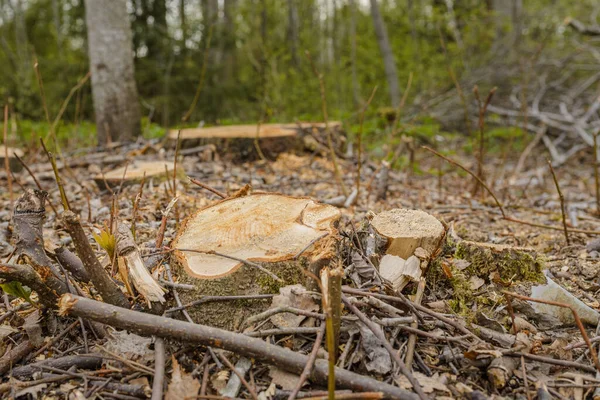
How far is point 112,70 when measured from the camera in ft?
17.9

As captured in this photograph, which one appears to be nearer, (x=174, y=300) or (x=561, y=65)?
(x=174, y=300)

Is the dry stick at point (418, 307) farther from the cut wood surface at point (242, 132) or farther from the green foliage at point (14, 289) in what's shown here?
the cut wood surface at point (242, 132)

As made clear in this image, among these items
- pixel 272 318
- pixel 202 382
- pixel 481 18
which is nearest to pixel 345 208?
pixel 272 318

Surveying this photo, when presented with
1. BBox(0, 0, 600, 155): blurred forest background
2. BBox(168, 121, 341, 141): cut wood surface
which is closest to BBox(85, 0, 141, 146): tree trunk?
BBox(0, 0, 600, 155): blurred forest background

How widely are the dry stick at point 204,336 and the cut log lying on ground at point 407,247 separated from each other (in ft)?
1.85

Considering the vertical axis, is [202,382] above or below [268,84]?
below

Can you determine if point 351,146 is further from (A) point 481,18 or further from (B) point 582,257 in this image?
(A) point 481,18

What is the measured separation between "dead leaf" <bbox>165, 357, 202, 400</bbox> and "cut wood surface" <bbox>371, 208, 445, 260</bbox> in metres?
0.98

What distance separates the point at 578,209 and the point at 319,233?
120 inches

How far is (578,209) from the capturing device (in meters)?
3.83

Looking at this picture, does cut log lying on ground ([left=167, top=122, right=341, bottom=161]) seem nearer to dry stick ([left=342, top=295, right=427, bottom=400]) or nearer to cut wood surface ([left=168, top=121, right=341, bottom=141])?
cut wood surface ([left=168, top=121, right=341, bottom=141])

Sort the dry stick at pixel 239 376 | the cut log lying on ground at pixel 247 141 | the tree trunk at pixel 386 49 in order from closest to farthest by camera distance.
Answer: the dry stick at pixel 239 376 → the cut log lying on ground at pixel 247 141 → the tree trunk at pixel 386 49

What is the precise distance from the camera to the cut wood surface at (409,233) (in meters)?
1.94

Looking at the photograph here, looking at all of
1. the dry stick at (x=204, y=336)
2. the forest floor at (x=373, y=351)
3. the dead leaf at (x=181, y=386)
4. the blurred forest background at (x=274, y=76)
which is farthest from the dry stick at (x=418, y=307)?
the blurred forest background at (x=274, y=76)
